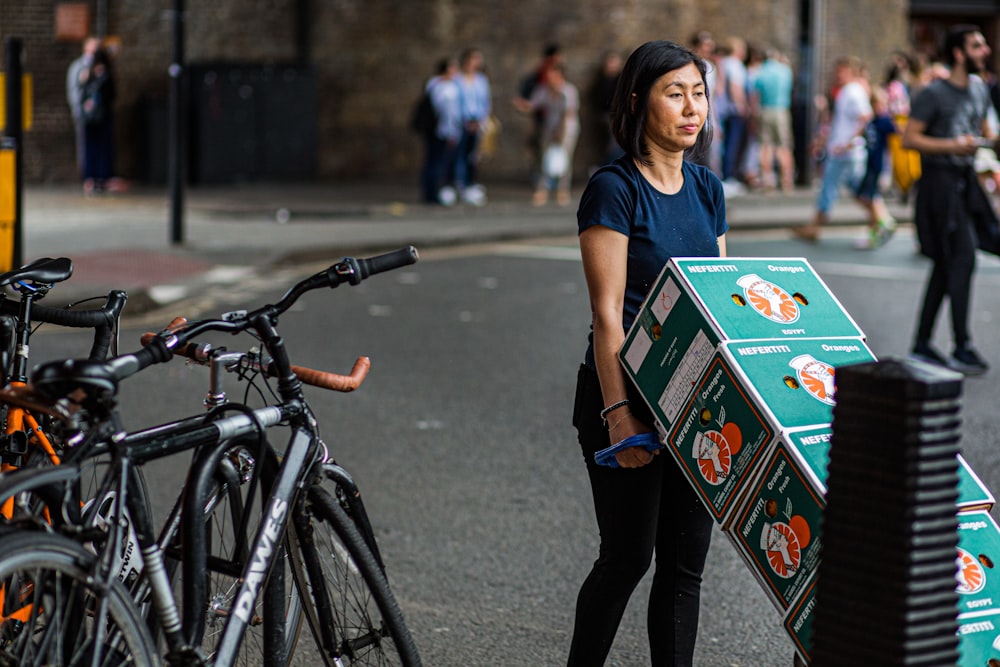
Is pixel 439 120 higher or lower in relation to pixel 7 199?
higher

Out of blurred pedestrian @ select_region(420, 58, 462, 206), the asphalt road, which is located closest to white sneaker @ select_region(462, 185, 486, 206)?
blurred pedestrian @ select_region(420, 58, 462, 206)

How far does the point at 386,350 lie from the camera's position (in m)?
9.12

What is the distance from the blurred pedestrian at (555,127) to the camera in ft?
62.0

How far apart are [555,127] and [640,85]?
51.5 ft

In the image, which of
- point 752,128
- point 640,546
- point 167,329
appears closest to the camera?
point 167,329

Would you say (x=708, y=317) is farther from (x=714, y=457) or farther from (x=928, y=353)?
(x=928, y=353)

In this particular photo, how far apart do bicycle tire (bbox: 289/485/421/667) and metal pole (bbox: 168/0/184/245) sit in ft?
35.5

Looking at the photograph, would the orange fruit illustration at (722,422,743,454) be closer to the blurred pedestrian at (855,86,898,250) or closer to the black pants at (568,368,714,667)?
the black pants at (568,368,714,667)

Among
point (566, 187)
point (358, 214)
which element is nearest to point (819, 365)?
point (358, 214)

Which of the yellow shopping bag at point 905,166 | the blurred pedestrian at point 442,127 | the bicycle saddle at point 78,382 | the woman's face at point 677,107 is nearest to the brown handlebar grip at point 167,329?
the bicycle saddle at point 78,382

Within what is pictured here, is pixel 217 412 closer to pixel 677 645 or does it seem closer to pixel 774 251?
pixel 677 645

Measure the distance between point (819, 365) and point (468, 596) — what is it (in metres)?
2.01

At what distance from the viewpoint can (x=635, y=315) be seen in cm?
353

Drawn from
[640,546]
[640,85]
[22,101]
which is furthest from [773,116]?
[640,546]
